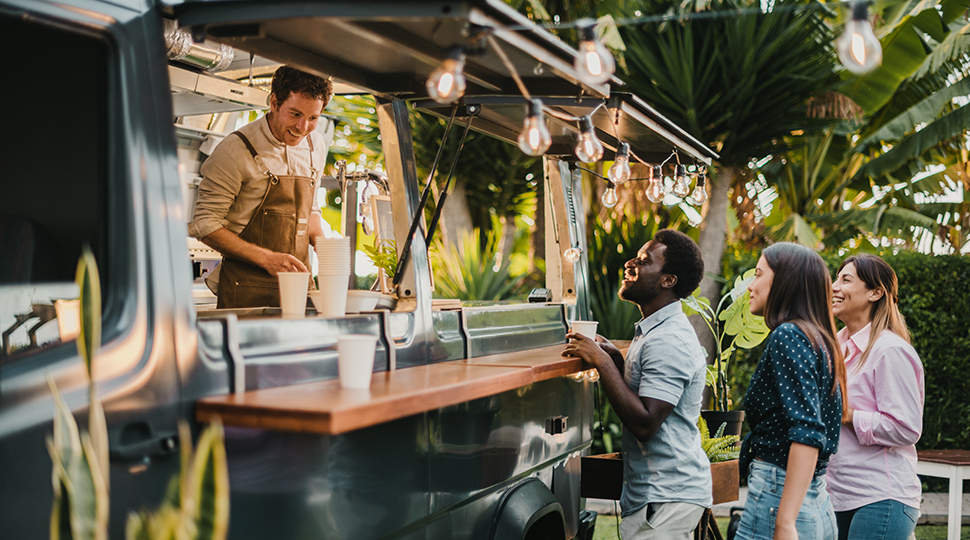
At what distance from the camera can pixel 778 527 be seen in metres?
2.77

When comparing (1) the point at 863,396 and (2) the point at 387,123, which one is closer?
(2) the point at 387,123

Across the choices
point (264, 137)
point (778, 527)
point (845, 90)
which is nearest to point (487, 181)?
point (845, 90)

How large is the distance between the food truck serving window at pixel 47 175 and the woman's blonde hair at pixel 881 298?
323 centimetres

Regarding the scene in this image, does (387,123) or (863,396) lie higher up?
(387,123)

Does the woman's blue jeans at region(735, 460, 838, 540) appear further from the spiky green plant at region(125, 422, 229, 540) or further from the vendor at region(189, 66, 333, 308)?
the spiky green plant at region(125, 422, 229, 540)

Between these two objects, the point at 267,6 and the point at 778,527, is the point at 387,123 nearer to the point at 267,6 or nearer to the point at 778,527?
the point at 267,6

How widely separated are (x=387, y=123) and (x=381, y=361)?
100cm

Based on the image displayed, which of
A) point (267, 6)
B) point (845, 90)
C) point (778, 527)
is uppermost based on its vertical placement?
point (845, 90)

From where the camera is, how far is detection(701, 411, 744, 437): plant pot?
5.44 metres

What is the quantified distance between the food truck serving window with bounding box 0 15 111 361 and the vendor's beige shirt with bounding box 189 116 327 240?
1126mm

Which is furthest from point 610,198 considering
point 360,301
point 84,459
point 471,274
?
point 471,274

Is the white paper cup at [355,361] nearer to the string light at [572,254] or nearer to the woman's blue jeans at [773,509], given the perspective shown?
the woman's blue jeans at [773,509]

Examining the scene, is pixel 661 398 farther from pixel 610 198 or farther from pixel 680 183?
pixel 680 183

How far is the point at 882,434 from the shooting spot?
11.1 ft
